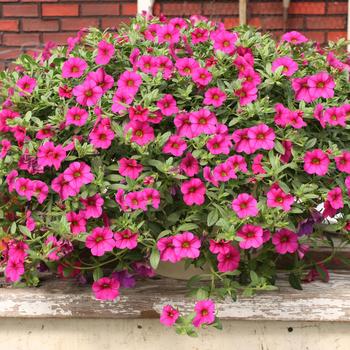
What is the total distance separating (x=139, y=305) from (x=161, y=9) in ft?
7.72

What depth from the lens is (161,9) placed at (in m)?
3.66

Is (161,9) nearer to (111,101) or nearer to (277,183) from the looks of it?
(111,101)

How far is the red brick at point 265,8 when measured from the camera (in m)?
3.60

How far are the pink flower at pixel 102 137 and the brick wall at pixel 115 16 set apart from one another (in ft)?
7.03

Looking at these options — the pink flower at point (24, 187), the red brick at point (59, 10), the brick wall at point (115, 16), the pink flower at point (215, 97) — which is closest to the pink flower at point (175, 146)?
the pink flower at point (215, 97)

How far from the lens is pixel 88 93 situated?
1692 mm

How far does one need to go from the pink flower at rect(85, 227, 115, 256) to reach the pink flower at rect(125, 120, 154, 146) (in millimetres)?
235

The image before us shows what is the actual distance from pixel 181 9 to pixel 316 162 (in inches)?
88.5

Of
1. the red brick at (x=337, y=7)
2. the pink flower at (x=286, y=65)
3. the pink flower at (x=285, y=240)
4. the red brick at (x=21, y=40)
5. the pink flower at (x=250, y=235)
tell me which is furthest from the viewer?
the red brick at (x=21, y=40)

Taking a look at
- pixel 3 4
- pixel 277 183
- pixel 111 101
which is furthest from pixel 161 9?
pixel 277 183

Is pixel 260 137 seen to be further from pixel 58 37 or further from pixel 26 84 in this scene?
pixel 58 37

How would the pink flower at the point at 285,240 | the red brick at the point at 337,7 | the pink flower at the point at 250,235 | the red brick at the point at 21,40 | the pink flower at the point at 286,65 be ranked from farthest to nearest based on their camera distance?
the red brick at the point at 21,40
the red brick at the point at 337,7
the pink flower at the point at 286,65
the pink flower at the point at 285,240
the pink flower at the point at 250,235

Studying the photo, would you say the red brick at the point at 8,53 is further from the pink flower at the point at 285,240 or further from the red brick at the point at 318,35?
the pink flower at the point at 285,240

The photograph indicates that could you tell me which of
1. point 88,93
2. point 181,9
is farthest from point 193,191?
point 181,9
